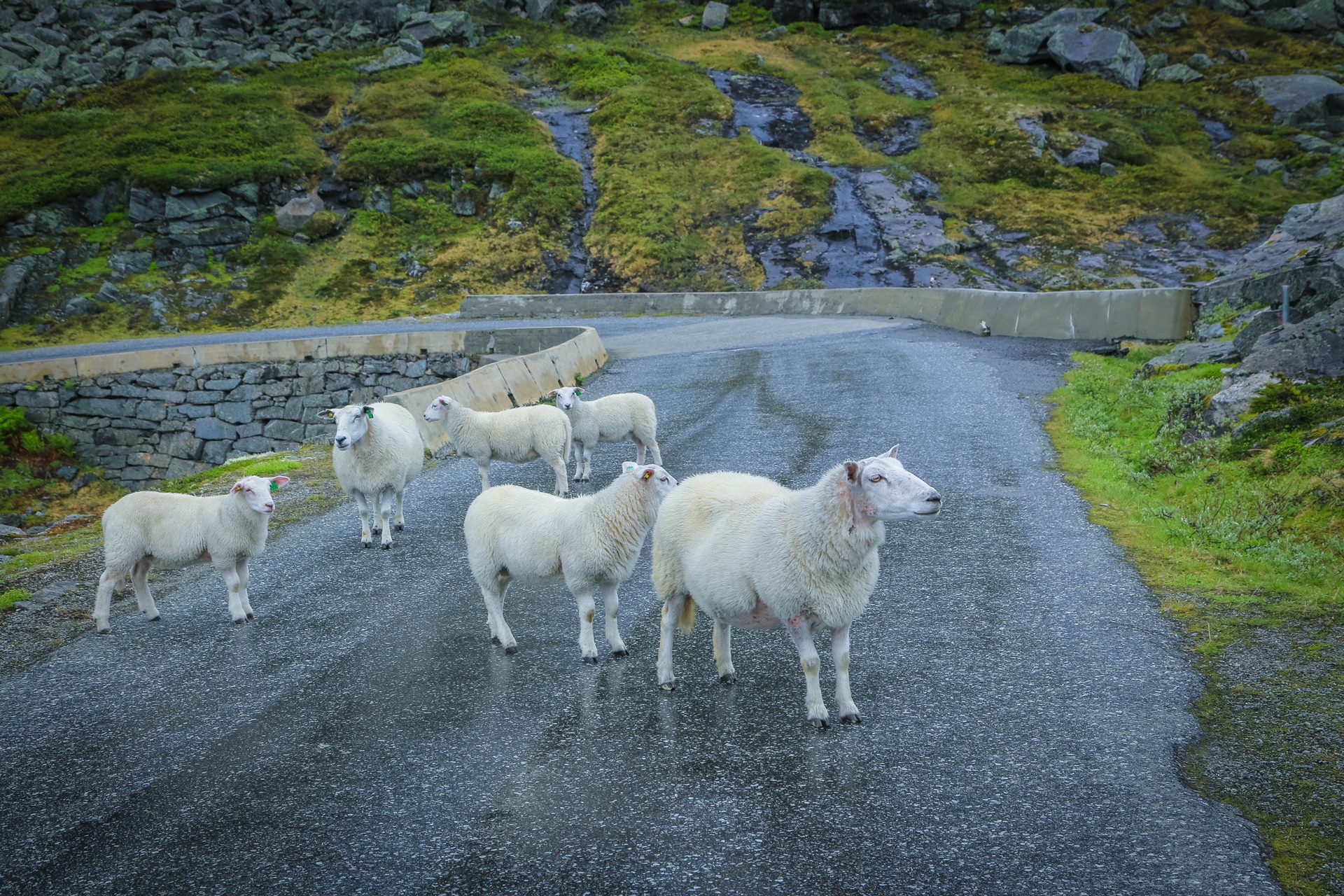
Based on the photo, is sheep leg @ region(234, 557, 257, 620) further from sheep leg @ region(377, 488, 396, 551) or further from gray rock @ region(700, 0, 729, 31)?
gray rock @ region(700, 0, 729, 31)

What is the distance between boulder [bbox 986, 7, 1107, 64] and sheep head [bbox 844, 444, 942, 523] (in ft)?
229

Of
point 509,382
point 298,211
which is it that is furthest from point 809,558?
point 298,211

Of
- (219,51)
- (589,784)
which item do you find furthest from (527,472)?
(219,51)

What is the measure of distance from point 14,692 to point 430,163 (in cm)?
4663

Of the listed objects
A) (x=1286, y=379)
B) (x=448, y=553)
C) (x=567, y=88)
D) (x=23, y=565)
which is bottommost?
(x=23, y=565)

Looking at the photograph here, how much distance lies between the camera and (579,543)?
7.00m

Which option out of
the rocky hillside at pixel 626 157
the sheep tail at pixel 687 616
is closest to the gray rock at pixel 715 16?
the rocky hillside at pixel 626 157

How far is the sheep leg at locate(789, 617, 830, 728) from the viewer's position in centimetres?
589

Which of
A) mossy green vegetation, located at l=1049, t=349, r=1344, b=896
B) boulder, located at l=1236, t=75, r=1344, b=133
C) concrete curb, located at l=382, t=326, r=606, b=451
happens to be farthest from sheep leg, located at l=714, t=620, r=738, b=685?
boulder, located at l=1236, t=75, r=1344, b=133

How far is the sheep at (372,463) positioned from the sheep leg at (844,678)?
6.02 meters

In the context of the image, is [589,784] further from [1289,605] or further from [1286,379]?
[1286,379]

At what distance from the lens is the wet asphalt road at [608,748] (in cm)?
457

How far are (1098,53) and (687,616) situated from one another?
2730 inches

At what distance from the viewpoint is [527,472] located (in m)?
13.7
